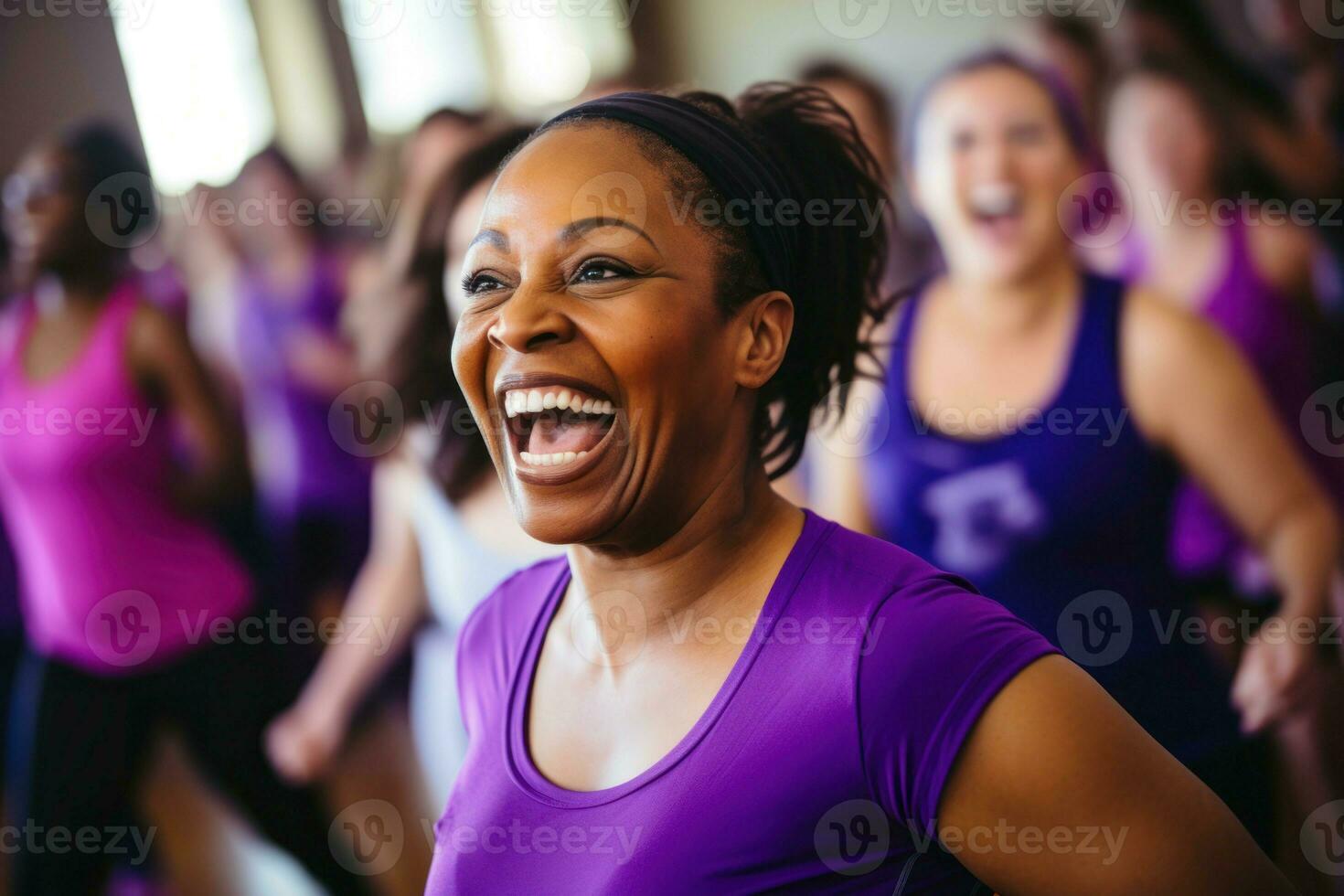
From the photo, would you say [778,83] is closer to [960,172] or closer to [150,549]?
[960,172]

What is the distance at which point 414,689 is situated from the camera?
9.33 feet

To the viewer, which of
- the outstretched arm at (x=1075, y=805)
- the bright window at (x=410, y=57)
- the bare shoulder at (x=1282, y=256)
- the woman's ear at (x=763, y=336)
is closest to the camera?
the outstretched arm at (x=1075, y=805)

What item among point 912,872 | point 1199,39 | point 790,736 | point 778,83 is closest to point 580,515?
point 790,736

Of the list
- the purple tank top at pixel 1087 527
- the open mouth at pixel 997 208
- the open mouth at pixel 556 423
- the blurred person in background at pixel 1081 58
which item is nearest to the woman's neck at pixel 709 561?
the open mouth at pixel 556 423

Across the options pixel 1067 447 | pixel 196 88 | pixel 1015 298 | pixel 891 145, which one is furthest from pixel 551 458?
→ pixel 196 88

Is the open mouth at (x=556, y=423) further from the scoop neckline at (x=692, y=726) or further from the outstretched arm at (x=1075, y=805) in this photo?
the outstretched arm at (x=1075, y=805)

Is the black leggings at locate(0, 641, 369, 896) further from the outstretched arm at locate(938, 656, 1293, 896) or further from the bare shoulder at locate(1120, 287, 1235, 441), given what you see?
the outstretched arm at locate(938, 656, 1293, 896)

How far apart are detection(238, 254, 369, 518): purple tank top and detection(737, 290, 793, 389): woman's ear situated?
230cm

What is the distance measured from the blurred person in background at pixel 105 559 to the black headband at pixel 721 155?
2024mm

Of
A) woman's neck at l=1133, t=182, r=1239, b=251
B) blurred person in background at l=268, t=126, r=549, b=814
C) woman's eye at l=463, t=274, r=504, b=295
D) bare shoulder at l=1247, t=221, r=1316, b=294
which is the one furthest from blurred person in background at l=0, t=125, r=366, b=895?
bare shoulder at l=1247, t=221, r=1316, b=294

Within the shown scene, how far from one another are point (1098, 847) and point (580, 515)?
47 cm

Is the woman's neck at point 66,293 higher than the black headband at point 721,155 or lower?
higher

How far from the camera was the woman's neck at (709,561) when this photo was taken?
1012 millimetres

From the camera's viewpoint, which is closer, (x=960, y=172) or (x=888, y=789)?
(x=888, y=789)
